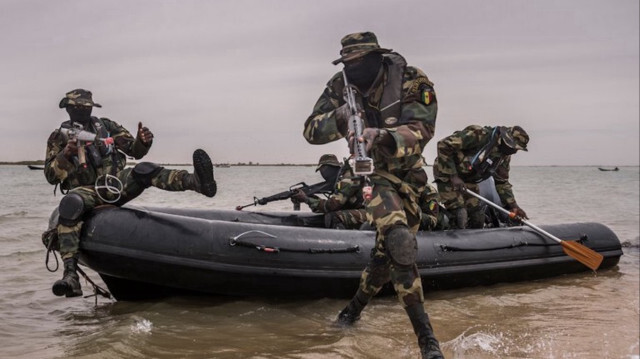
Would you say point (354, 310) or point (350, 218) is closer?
point (354, 310)

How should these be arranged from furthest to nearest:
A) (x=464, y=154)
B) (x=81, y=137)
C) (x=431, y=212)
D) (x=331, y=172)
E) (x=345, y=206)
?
(x=331, y=172), (x=464, y=154), (x=345, y=206), (x=431, y=212), (x=81, y=137)

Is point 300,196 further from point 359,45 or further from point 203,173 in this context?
point 359,45

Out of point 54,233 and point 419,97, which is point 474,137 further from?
point 54,233

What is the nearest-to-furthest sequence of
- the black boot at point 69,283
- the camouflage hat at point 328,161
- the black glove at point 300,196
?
the black boot at point 69,283 → the black glove at point 300,196 → the camouflage hat at point 328,161

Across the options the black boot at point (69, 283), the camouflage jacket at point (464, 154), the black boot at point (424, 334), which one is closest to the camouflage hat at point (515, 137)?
the camouflage jacket at point (464, 154)

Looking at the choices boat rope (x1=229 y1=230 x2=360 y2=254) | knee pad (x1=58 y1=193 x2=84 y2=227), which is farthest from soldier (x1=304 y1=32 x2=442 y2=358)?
knee pad (x1=58 y1=193 x2=84 y2=227)

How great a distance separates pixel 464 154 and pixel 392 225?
9.93 feet

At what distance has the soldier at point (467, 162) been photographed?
18.5ft

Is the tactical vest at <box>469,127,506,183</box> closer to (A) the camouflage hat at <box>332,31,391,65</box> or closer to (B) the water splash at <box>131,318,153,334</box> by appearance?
(A) the camouflage hat at <box>332,31,391,65</box>

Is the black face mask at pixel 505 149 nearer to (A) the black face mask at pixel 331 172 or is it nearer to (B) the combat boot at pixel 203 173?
(A) the black face mask at pixel 331 172

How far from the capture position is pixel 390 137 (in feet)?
9.64

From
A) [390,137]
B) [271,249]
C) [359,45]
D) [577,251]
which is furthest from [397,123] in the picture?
[577,251]

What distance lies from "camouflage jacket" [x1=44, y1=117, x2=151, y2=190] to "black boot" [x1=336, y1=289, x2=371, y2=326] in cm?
212

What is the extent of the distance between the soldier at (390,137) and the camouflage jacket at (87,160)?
2003 mm
